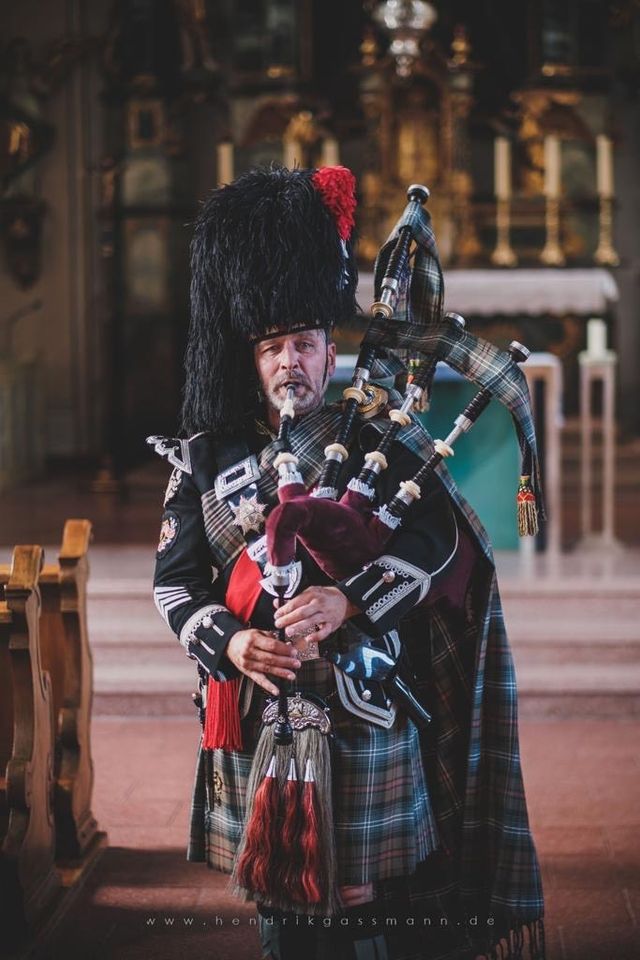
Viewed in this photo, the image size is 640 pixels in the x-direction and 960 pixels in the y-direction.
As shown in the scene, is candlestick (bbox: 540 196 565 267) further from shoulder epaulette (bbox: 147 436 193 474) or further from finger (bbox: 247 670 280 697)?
finger (bbox: 247 670 280 697)

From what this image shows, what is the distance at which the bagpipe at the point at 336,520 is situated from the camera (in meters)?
2.35

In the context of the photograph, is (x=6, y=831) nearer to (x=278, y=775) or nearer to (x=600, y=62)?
(x=278, y=775)

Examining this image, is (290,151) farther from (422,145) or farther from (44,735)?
(44,735)

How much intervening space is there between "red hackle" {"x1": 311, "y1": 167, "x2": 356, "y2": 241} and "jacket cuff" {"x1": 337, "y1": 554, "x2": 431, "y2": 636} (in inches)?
23.0

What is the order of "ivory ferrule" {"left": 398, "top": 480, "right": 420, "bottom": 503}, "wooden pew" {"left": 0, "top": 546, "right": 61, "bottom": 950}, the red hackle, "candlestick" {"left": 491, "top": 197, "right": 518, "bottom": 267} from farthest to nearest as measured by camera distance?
"candlestick" {"left": 491, "top": 197, "right": 518, "bottom": 267}, "wooden pew" {"left": 0, "top": 546, "right": 61, "bottom": 950}, the red hackle, "ivory ferrule" {"left": 398, "top": 480, "right": 420, "bottom": 503}

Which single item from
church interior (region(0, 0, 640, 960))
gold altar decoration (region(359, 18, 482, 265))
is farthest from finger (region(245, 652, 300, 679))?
gold altar decoration (region(359, 18, 482, 265))

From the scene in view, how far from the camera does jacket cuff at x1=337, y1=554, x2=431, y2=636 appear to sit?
7.83 feet

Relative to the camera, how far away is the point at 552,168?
8.91m

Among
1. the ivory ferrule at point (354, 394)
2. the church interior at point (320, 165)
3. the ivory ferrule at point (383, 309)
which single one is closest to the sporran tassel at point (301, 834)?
the ivory ferrule at point (354, 394)

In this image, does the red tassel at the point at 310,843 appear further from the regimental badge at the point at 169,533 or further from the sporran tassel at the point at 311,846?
the regimental badge at the point at 169,533

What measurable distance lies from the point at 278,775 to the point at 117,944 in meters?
1.08

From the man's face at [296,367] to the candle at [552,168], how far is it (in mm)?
6718

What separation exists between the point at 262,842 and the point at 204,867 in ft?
4.57

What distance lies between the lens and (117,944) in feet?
10.9
